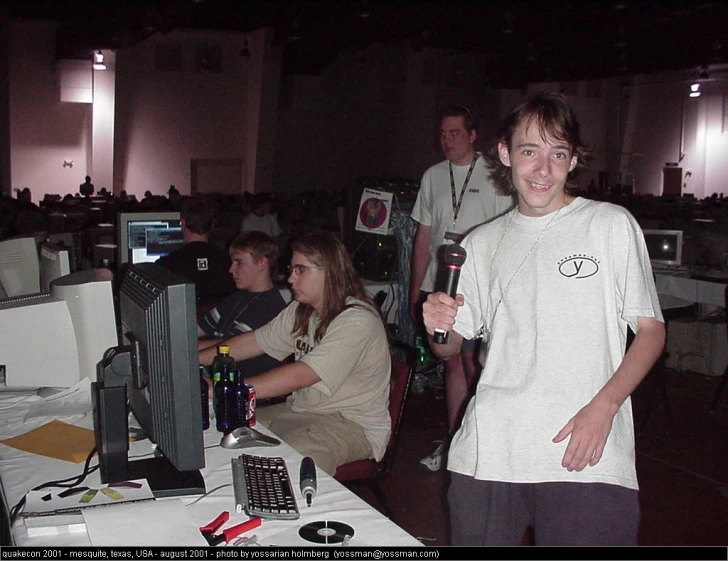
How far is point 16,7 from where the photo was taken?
51.4 feet

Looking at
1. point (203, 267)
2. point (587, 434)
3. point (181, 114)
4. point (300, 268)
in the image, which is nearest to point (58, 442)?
point (300, 268)

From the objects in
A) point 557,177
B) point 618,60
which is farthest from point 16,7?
point 557,177

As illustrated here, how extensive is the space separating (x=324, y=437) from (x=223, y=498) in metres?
0.80

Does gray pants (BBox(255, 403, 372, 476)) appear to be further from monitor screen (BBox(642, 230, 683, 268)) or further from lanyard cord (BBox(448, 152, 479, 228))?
monitor screen (BBox(642, 230, 683, 268))

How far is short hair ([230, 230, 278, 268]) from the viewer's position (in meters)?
3.46

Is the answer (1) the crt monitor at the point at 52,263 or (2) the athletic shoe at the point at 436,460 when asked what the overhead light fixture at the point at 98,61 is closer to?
(1) the crt monitor at the point at 52,263

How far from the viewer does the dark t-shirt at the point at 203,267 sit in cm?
436

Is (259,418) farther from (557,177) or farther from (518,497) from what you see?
(557,177)

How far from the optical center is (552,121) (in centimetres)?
155

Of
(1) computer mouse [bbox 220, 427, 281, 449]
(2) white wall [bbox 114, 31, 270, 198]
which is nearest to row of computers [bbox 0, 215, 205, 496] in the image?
(1) computer mouse [bbox 220, 427, 281, 449]

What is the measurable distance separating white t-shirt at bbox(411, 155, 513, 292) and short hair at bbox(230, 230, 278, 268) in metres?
0.75

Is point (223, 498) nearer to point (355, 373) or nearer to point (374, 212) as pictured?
point (355, 373)

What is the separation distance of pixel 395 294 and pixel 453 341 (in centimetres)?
340

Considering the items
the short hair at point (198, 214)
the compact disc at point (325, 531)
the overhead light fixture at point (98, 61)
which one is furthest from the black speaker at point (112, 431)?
the overhead light fixture at point (98, 61)
